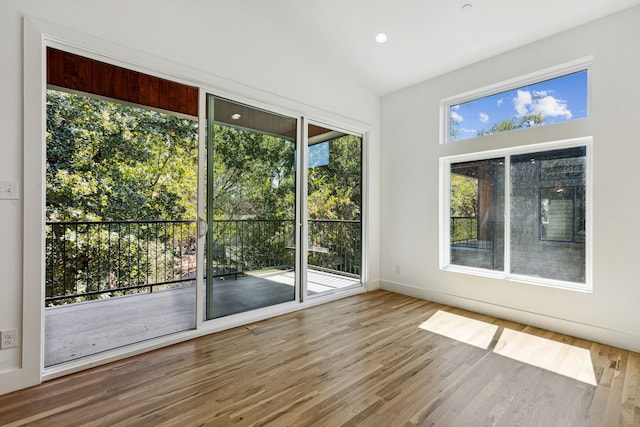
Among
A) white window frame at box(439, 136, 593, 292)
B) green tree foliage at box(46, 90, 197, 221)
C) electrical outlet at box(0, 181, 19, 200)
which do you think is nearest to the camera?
electrical outlet at box(0, 181, 19, 200)

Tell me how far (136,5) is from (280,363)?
298 cm

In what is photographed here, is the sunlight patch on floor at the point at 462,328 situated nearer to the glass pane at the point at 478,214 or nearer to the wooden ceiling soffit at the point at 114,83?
the glass pane at the point at 478,214

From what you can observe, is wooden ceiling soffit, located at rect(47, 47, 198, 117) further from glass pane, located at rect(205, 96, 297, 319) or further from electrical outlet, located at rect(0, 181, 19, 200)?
electrical outlet, located at rect(0, 181, 19, 200)

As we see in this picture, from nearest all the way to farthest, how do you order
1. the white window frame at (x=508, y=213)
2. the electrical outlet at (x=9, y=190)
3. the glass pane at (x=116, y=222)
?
the electrical outlet at (x=9, y=190) → the white window frame at (x=508, y=213) → the glass pane at (x=116, y=222)

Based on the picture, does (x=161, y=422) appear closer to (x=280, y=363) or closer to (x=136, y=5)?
(x=280, y=363)

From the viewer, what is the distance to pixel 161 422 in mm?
1610

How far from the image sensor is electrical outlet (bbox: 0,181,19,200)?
1.86 meters

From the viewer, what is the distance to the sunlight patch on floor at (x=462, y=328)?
2730 mm

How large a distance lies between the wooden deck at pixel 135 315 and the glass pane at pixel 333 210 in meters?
0.37

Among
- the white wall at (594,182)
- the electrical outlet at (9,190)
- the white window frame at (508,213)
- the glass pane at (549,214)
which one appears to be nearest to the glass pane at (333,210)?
the white wall at (594,182)

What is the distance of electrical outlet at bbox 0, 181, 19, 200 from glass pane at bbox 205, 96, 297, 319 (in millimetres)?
1262

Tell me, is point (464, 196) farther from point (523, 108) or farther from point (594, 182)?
point (594, 182)

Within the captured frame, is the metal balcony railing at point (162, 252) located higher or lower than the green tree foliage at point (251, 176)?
lower

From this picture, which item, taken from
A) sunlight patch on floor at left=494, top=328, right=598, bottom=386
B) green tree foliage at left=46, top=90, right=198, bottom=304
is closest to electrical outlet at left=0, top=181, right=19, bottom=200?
green tree foliage at left=46, top=90, right=198, bottom=304
